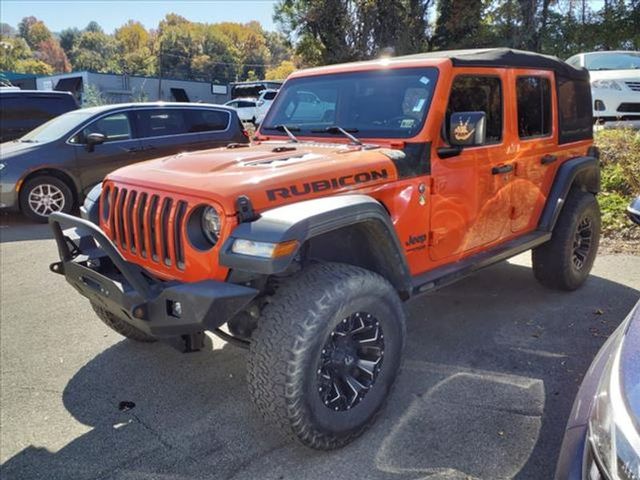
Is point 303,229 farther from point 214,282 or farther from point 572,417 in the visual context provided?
point 572,417

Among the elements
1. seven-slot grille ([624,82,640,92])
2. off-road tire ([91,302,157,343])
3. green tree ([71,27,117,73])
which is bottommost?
off-road tire ([91,302,157,343])

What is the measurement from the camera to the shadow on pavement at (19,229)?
719 centimetres

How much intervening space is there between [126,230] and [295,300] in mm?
1072

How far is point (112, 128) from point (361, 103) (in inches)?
222

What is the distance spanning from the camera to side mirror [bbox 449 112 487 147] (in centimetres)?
316

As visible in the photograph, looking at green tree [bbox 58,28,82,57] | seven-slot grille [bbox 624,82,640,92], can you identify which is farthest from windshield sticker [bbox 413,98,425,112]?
green tree [bbox 58,28,82,57]

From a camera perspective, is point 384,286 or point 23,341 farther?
point 23,341

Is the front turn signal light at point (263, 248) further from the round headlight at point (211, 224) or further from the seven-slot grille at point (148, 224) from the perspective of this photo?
the seven-slot grille at point (148, 224)

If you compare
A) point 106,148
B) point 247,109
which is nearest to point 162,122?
point 106,148

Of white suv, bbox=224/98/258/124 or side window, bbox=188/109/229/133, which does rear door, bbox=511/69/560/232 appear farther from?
white suv, bbox=224/98/258/124

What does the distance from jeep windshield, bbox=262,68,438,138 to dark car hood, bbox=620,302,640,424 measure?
1747 millimetres

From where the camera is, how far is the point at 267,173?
2.75 metres

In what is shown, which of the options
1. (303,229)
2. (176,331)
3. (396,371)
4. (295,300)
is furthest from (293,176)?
(396,371)

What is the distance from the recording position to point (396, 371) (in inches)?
117
